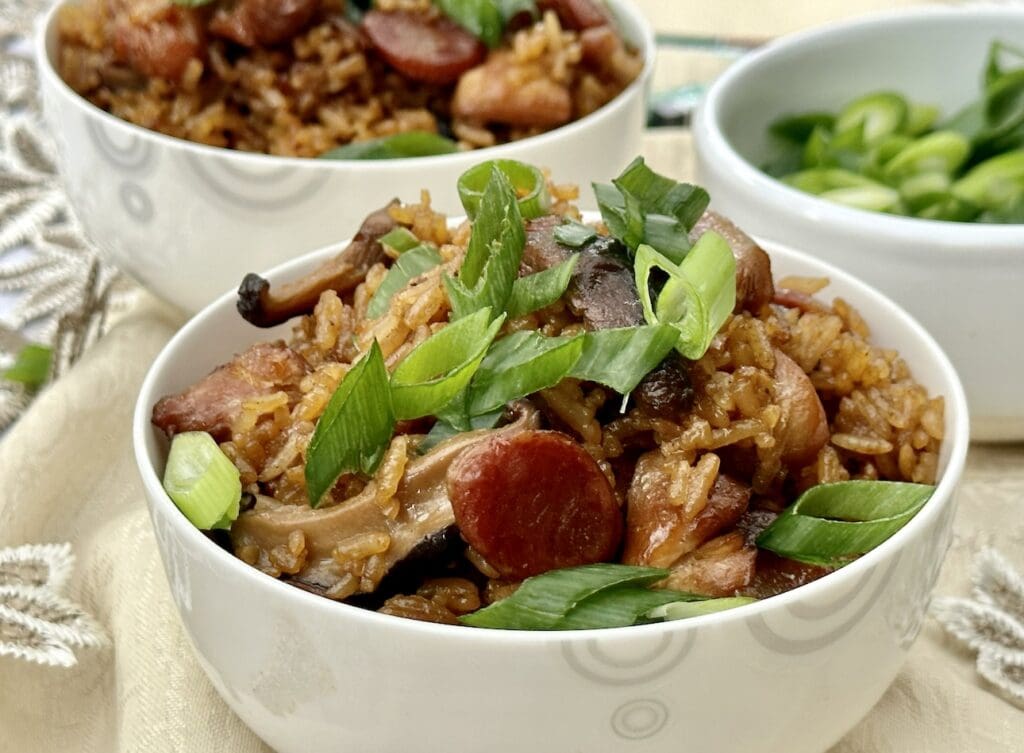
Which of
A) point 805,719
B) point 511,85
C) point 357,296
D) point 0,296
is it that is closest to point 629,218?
point 357,296

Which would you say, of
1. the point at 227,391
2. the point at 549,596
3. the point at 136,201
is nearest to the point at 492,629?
the point at 549,596

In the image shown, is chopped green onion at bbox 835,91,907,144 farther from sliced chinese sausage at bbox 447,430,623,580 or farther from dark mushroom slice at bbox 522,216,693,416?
sliced chinese sausage at bbox 447,430,623,580

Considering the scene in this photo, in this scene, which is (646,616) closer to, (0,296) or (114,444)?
(114,444)

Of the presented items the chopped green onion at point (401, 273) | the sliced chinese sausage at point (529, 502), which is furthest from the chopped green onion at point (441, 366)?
the chopped green onion at point (401, 273)

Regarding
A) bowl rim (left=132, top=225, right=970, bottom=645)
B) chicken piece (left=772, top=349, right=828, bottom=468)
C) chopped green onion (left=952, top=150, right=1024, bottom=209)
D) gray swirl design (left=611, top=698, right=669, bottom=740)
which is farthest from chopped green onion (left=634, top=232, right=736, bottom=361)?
chopped green onion (left=952, top=150, right=1024, bottom=209)

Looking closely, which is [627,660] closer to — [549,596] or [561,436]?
[549,596]

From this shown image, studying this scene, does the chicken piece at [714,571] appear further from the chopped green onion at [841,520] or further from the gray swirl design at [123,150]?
the gray swirl design at [123,150]
